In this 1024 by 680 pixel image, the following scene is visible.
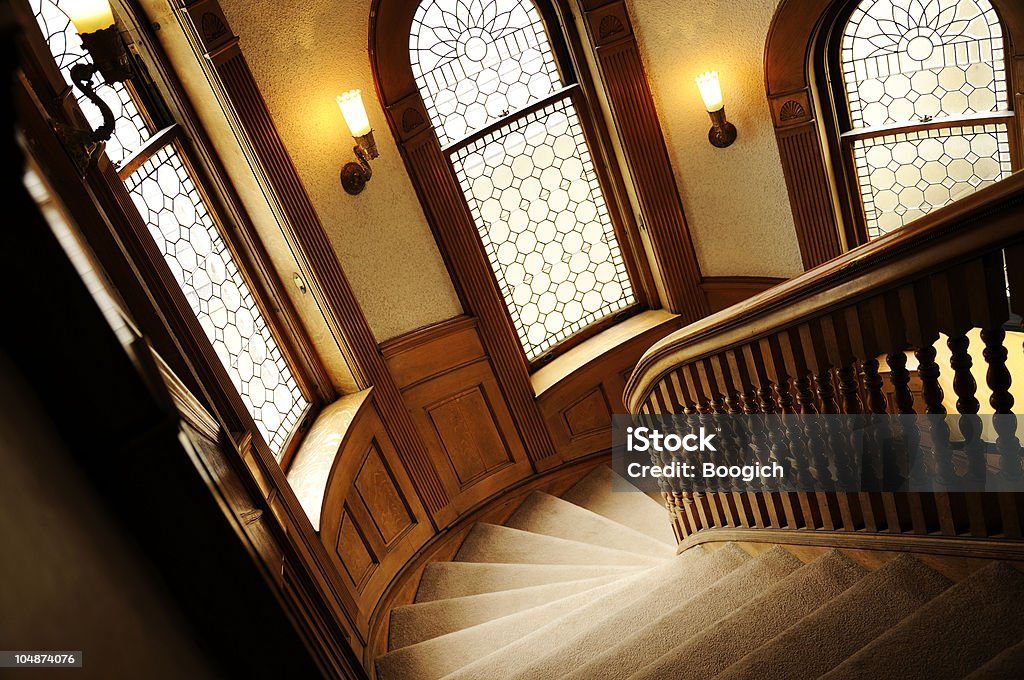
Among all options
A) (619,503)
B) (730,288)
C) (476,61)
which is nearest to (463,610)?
(619,503)

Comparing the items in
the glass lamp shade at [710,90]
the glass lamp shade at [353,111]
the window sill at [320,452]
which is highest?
the glass lamp shade at [353,111]

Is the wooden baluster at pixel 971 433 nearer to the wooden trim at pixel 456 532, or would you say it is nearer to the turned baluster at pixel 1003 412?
the turned baluster at pixel 1003 412

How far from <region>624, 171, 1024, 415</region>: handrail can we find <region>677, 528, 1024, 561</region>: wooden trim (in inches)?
24.7

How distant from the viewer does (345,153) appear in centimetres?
422

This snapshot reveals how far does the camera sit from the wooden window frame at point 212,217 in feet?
8.39

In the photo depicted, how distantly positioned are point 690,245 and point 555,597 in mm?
2576

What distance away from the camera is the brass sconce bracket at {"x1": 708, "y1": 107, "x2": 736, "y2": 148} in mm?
4758

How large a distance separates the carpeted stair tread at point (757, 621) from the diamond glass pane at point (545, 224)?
10.3 ft

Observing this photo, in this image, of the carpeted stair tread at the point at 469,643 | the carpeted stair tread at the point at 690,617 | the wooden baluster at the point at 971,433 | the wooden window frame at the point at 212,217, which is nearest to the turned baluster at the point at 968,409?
the wooden baluster at the point at 971,433

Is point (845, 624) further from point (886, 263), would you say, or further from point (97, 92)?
point (97, 92)

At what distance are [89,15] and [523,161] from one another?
2979 mm

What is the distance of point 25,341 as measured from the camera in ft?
3.40

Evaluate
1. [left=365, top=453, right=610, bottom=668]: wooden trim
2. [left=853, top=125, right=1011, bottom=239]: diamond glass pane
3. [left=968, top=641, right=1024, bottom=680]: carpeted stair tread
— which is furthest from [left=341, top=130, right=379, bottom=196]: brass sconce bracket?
[left=968, top=641, right=1024, bottom=680]: carpeted stair tread

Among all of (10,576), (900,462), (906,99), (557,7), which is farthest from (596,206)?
(10,576)
